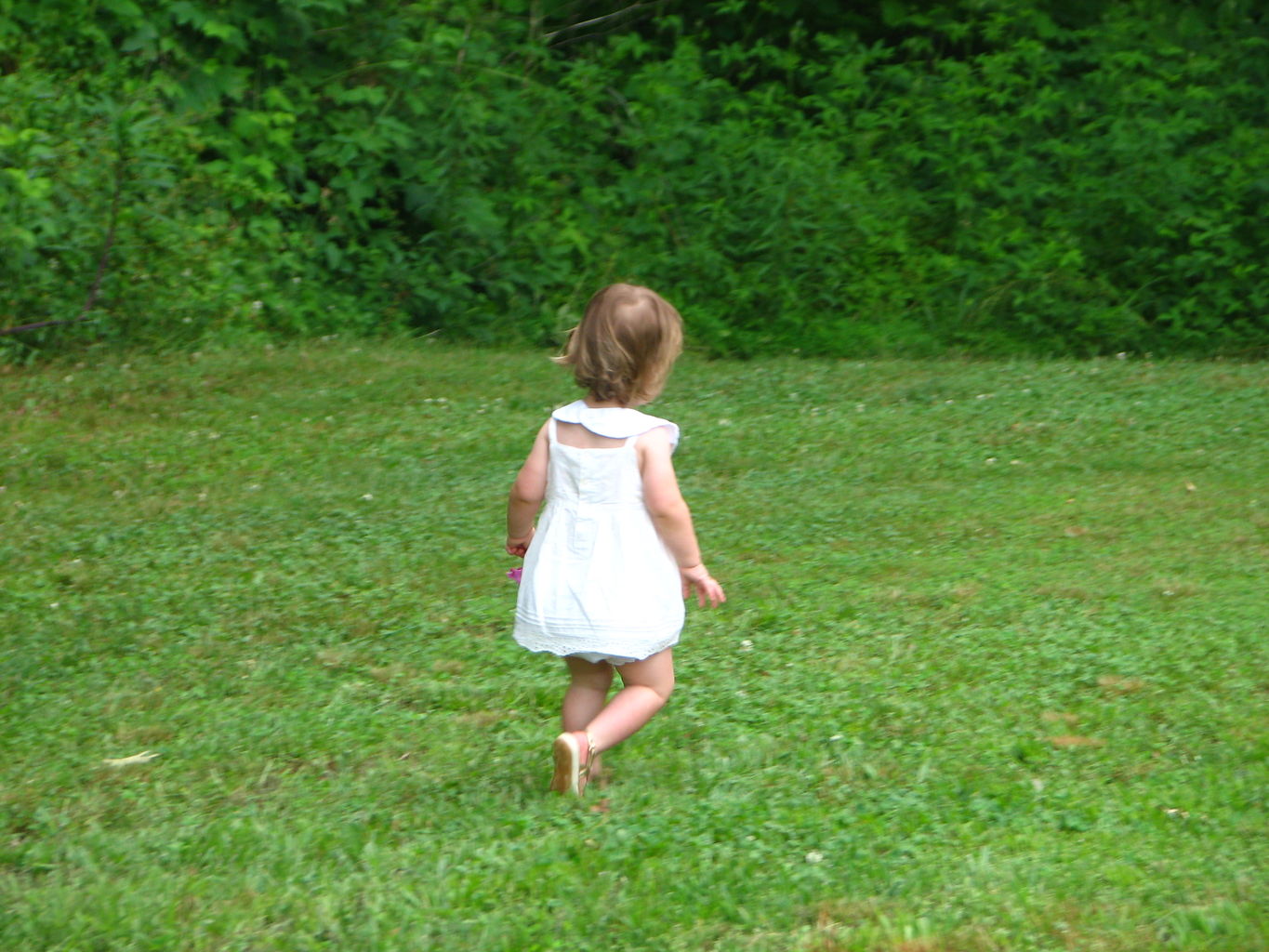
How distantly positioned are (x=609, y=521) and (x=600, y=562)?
0.10 meters

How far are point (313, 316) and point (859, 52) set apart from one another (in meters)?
5.11

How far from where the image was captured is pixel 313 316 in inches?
424

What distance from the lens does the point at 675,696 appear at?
445cm

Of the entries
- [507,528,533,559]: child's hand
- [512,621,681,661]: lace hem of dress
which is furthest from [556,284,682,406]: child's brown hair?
[512,621,681,661]: lace hem of dress

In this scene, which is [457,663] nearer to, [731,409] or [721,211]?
[731,409]

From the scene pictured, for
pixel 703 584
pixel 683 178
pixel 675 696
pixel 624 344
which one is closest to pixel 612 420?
pixel 624 344

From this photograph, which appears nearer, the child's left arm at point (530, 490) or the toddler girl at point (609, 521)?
the toddler girl at point (609, 521)

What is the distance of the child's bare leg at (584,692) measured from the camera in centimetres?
379

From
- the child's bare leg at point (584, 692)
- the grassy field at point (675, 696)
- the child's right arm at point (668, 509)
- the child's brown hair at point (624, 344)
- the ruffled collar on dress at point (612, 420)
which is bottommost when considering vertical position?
the grassy field at point (675, 696)

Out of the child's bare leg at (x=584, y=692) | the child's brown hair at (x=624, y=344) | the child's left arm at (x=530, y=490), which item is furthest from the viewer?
the child's bare leg at (x=584, y=692)

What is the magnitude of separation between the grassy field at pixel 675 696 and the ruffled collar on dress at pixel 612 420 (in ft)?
2.82

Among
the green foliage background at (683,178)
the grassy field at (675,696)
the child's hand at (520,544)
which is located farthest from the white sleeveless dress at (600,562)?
the green foliage background at (683,178)

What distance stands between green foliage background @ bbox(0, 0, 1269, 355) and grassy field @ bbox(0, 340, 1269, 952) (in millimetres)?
2835

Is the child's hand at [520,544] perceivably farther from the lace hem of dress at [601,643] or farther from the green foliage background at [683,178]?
the green foliage background at [683,178]
